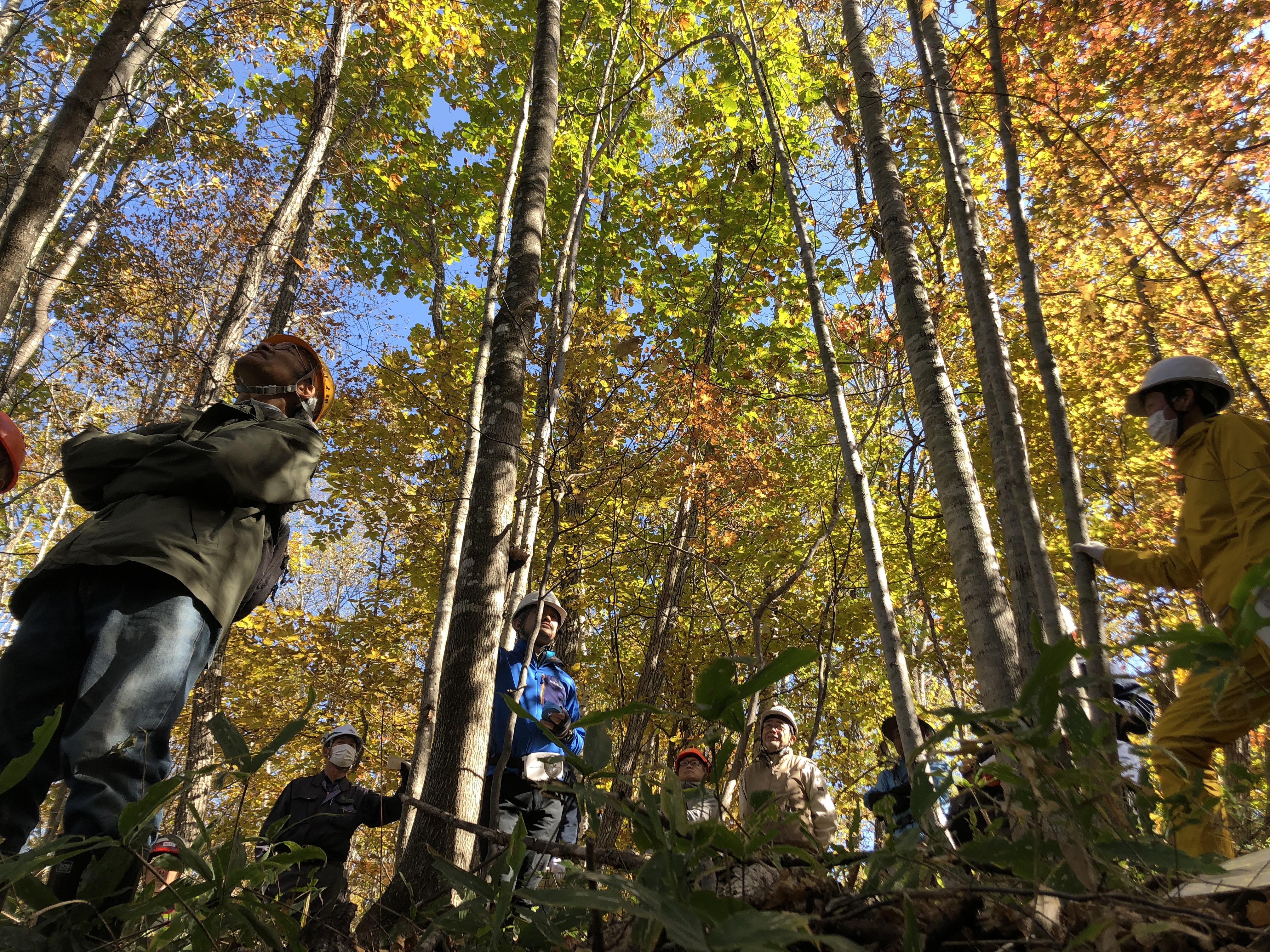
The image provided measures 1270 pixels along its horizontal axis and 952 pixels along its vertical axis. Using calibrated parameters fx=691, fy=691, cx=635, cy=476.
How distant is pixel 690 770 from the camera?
5.27 metres

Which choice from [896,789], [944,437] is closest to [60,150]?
[944,437]

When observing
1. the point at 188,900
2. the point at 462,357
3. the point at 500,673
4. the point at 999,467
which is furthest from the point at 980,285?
the point at 462,357

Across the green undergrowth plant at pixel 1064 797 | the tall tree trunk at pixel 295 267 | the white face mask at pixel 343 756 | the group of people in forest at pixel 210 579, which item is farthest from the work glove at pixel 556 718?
the tall tree trunk at pixel 295 267

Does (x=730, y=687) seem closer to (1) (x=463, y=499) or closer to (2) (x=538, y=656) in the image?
(2) (x=538, y=656)

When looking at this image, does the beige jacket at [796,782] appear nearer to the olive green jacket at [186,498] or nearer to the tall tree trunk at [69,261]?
the olive green jacket at [186,498]

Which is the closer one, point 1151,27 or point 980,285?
point 980,285

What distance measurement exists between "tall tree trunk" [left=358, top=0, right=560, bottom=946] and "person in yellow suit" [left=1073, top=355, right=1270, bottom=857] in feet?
7.21

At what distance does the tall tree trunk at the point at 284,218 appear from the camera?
6953mm

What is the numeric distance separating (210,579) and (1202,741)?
2979 millimetres

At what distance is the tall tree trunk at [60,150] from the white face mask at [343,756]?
3.40 m

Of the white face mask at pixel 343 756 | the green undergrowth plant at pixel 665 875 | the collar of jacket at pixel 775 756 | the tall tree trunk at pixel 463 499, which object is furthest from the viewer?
the white face mask at pixel 343 756

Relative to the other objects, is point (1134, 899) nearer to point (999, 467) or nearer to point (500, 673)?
point (999, 467)

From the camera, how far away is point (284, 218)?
7867 millimetres

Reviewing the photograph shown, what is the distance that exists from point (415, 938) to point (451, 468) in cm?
884
